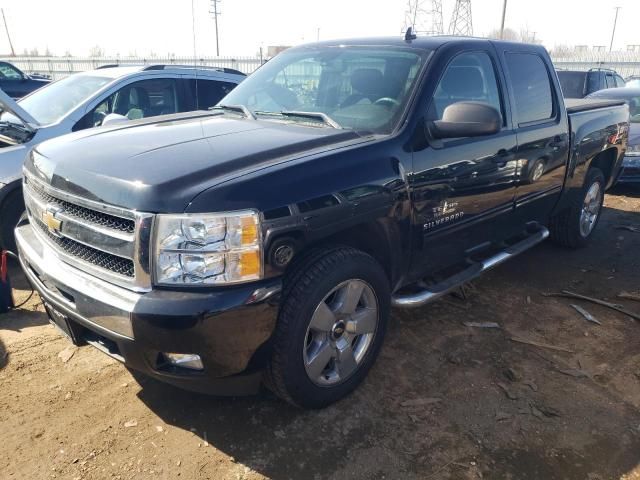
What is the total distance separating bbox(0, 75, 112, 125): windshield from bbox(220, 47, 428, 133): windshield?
2294mm

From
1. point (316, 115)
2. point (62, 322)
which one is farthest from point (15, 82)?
point (62, 322)

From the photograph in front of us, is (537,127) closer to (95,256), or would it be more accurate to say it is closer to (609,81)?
(95,256)

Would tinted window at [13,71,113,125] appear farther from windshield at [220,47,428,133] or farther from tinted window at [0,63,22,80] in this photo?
tinted window at [0,63,22,80]

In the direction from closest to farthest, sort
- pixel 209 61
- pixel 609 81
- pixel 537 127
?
pixel 537 127 < pixel 609 81 < pixel 209 61

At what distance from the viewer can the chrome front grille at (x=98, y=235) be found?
7.44ft

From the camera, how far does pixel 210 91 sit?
254 inches

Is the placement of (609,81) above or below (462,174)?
above

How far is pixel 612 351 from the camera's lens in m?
3.66

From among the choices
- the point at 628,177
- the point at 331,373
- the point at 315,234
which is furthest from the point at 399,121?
the point at 628,177

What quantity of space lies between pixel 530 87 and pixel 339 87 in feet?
5.67

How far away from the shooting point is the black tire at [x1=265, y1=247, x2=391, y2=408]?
2.50 metres

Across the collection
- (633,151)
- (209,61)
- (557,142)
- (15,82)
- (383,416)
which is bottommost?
(383,416)

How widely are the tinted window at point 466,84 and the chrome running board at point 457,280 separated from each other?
1.06m

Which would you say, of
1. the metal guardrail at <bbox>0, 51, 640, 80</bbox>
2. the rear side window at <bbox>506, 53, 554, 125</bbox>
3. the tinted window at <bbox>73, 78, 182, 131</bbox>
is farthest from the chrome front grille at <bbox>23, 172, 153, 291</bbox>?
the metal guardrail at <bbox>0, 51, 640, 80</bbox>
